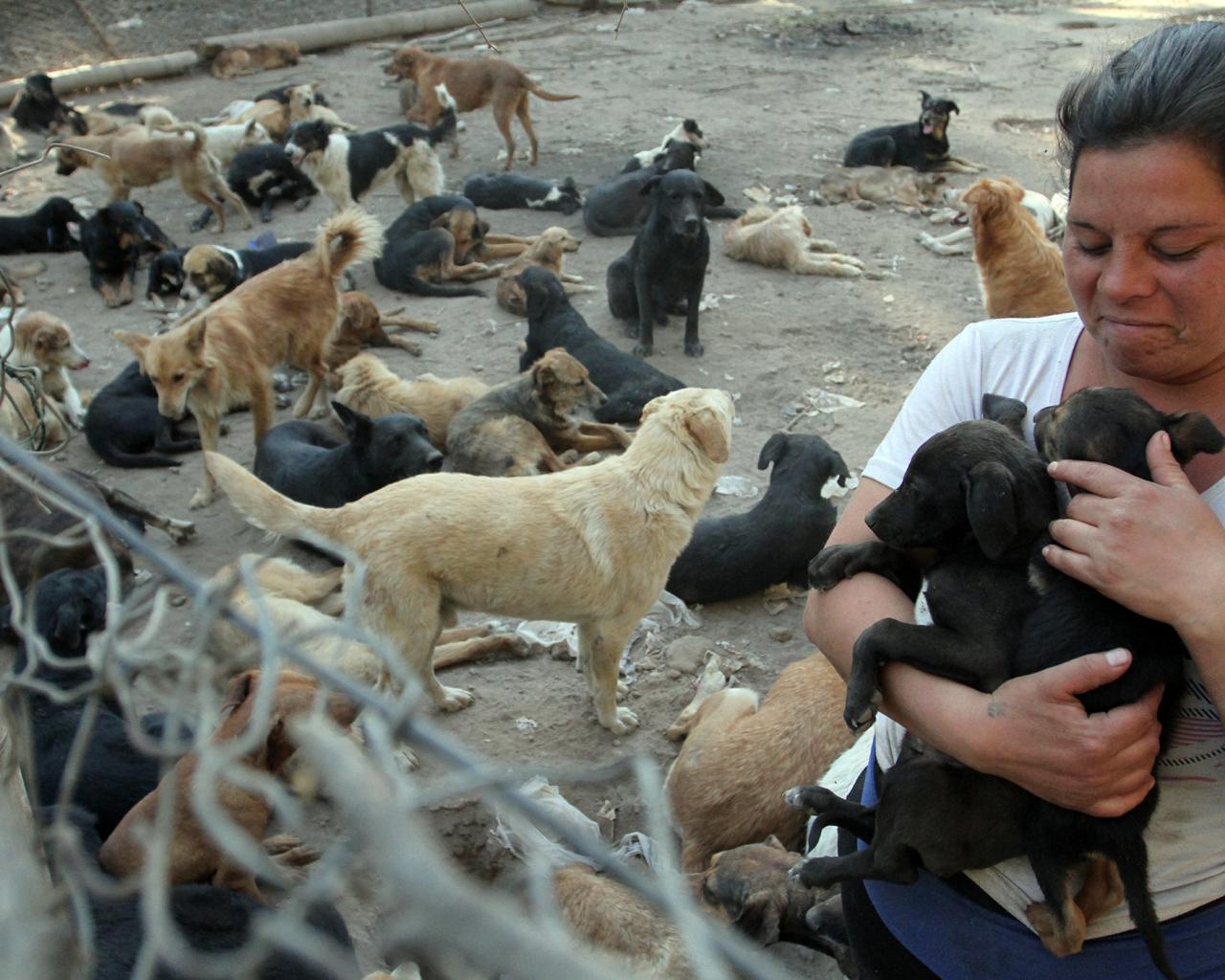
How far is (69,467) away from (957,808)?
6.55m

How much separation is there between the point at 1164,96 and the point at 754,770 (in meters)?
2.60

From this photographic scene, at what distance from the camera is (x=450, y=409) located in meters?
7.22

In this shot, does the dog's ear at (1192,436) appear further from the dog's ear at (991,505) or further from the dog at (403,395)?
the dog at (403,395)

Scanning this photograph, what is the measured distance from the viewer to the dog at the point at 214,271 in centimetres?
868

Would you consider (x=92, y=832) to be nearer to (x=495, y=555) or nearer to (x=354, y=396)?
(x=495, y=555)

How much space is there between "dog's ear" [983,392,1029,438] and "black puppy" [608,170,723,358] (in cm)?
604

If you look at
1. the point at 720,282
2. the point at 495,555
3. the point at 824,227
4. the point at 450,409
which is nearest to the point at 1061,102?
the point at 495,555

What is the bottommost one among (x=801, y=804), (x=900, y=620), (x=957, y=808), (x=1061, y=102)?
(x=801, y=804)

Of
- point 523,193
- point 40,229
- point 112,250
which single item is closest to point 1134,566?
point 112,250

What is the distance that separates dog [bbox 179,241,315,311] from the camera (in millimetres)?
8680

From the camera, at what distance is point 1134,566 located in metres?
1.70

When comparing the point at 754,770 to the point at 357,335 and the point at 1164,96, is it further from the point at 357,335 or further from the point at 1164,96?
the point at 357,335

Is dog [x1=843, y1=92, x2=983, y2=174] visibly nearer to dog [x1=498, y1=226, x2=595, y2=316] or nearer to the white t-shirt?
dog [x1=498, y1=226, x2=595, y2=316]

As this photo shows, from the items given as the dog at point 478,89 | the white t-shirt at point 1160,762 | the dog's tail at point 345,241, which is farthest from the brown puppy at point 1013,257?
the dog at point 478,89
